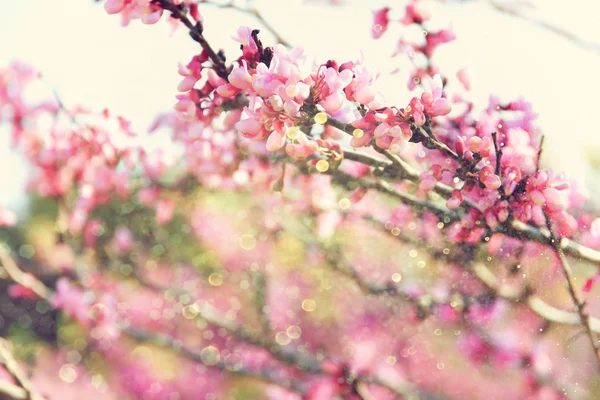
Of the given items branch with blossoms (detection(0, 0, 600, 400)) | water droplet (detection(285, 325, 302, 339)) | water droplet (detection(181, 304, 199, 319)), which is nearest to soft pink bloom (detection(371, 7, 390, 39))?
branch with blossoms (detection(0, 0, 600, 400))

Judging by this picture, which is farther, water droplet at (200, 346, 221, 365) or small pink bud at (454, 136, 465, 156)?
water droplet at (200, 346, 221, 365)

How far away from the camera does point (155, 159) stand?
1.31 metres

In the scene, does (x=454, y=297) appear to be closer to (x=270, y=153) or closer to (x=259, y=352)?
(x=270, y=153)

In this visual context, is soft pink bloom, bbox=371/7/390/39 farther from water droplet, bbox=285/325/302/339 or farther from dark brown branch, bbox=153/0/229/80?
water droplet, bbox=285/325/302/339

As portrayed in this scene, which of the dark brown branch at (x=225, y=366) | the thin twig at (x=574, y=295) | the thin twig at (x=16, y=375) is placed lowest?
the dark brown branch at (x=225, y=366)

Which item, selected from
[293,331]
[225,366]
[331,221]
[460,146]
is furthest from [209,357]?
[460,146]

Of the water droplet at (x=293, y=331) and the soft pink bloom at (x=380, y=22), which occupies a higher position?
the soft pink bloom at (x=380, y=22)

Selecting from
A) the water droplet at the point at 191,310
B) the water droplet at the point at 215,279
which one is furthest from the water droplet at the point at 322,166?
the water droplet at the point at 215,279

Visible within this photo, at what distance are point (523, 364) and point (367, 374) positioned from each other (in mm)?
344

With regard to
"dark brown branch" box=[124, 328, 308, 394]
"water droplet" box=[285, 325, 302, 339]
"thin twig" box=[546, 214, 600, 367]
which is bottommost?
"water droplet" box=[285, 325, 302, 339]

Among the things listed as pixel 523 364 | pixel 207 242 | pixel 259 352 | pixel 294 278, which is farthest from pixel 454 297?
pixel 207 242

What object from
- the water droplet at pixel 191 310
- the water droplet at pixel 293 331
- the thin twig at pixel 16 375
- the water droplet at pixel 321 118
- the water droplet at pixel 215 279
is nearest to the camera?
the water droplet at pixel 321 118

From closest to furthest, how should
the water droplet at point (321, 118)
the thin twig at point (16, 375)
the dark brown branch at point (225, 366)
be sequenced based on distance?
the water droplet at point (321, 118)
the thin twig at point (16, 375)
the dark brown branch at point (225, 366)

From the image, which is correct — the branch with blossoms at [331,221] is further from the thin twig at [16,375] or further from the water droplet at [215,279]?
the thin twig at [16,375]
